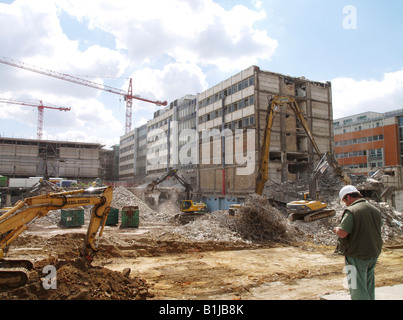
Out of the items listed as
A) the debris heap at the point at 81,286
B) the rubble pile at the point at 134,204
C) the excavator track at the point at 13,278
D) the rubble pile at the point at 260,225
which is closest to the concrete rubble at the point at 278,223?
the rubble pile at the point at 260,225

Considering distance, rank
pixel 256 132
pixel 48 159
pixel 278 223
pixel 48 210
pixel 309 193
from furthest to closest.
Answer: pixel 48 159 < pixel 256 132 < pixel 309 193 < pixel 278 223 < pixel 48 210

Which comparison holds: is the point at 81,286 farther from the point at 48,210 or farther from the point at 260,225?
the point at 260,225

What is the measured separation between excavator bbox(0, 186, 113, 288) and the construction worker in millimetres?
6032

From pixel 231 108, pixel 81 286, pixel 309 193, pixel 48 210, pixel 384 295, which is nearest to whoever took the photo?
pixel 384 295

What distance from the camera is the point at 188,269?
9781 millimetres

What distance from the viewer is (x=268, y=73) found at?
36.5 meters

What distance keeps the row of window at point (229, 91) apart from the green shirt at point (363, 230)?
109 feet

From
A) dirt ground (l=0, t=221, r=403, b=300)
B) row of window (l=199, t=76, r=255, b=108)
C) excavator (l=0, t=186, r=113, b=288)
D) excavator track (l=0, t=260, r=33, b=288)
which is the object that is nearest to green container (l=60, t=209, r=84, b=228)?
dirt ground (l=0, t=221, r=403, b=300)

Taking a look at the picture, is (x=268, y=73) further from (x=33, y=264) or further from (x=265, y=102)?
(x=33, y=264)

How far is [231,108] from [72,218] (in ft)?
83.4

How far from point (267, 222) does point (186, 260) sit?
5.98m

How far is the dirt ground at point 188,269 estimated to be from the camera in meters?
6.41

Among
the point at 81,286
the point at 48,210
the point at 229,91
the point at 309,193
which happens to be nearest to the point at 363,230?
the point at 81,286
